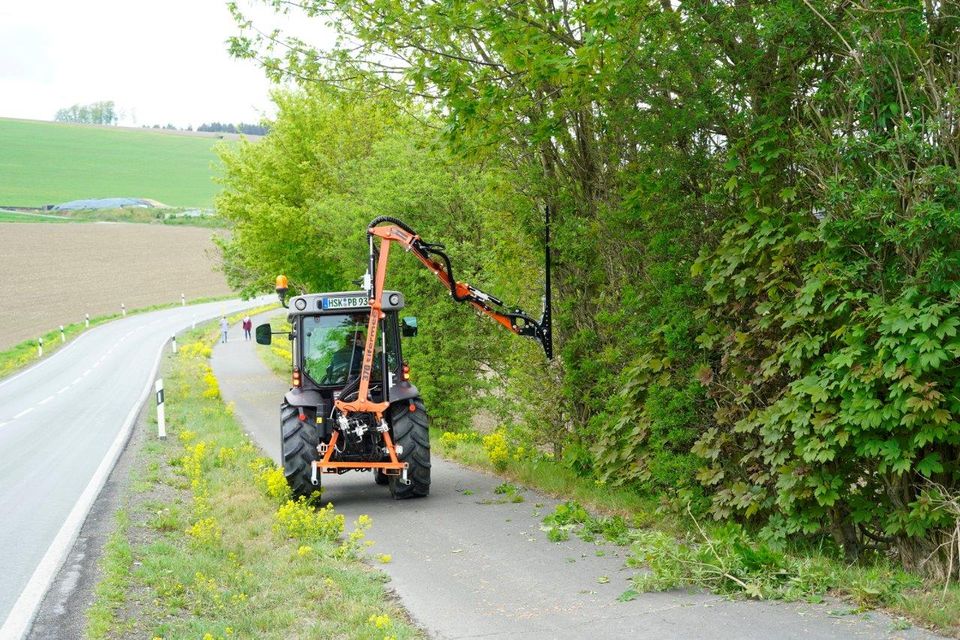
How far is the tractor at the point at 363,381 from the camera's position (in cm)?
1207

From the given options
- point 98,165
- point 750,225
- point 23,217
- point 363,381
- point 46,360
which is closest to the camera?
point 750,225

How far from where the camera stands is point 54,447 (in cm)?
1953

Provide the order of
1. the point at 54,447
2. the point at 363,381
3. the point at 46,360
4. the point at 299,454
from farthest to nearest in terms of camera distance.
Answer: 1. the point at 46,360
2. the point at 54,447
3. the point at 299,454
4. the point at 363,381

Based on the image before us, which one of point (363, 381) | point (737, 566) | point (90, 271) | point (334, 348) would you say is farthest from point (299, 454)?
point (90, 271)

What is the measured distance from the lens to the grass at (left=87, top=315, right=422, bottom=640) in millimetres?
7293

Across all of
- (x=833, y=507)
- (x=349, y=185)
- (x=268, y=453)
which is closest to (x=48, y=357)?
(x=349, y=185)

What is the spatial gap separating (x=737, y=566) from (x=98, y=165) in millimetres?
146556

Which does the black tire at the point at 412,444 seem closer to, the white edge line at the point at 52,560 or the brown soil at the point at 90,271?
the white edge line at the point at 52,560

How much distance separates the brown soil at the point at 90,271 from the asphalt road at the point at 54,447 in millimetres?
15655

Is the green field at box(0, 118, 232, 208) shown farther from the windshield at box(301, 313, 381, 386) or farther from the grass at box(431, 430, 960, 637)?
the grass at box(431, 430, 960, 637)

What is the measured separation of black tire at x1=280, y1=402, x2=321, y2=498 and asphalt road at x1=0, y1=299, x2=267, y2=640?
2.53 metres

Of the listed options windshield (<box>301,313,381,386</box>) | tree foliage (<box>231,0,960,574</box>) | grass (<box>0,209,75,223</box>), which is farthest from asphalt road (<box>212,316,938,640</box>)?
grass (<box>0,209,75,223</box>)

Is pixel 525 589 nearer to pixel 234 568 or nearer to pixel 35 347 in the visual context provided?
pixel 234 568

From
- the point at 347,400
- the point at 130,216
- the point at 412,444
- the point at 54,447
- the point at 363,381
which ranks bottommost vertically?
the point at 54,447
